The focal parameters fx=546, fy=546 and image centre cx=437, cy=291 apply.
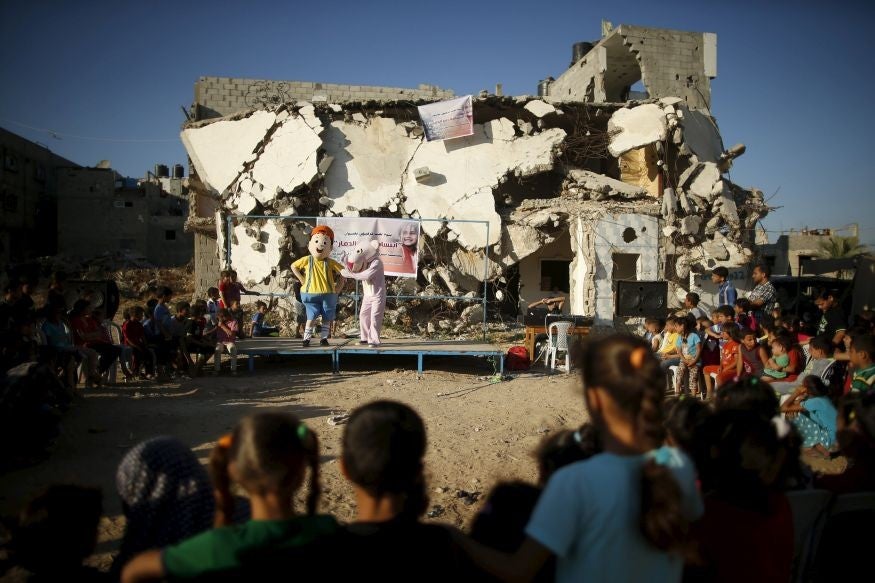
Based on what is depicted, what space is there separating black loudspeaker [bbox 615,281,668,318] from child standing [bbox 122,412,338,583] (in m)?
9.22

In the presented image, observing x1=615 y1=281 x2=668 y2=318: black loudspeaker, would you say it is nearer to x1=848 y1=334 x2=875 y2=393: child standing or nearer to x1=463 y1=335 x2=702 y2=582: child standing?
x1=848 y1=334 x2=875 y2=393: child standing

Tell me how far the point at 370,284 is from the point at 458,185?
5.52 metres

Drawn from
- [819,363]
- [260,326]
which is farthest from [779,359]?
[260,326]

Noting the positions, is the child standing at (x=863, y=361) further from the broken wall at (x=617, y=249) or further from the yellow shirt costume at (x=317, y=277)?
the broken wall at (x=617, y=249)

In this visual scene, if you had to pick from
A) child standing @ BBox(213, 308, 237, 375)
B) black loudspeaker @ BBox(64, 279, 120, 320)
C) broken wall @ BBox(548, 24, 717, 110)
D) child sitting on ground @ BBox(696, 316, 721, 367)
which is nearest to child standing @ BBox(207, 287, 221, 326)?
child standing @ BBox(213, 308, 237, 375)

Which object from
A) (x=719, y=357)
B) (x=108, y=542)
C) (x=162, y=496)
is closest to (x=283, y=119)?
(x=719, y=357)

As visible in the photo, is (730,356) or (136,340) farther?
(136,340)

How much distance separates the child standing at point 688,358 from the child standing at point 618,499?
6116mm

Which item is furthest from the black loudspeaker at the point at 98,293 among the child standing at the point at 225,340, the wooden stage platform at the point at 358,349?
the wooden stage platform at the point at 358,349

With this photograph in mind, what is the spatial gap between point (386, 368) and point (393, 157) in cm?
625

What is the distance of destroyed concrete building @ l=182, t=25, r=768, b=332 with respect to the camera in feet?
41.9

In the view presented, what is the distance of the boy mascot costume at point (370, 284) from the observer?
857 centimetres

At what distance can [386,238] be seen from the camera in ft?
35.1

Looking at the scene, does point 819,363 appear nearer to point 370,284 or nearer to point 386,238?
point 370,284
